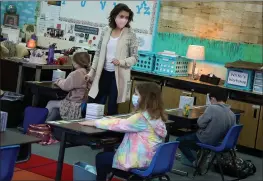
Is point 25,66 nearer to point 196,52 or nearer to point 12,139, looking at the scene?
point 196,52

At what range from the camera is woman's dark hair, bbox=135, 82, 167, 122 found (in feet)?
12.9

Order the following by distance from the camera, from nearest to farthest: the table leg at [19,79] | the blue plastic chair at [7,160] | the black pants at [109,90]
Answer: the blue plastic chair at [7,160] < the black pants at [109,90] < the table leg at [19,79]

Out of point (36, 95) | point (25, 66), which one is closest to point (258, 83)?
point (36, 95)

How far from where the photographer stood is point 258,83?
7.02 metres

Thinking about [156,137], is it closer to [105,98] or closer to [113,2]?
[105,98]

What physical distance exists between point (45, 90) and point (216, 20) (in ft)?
10.1

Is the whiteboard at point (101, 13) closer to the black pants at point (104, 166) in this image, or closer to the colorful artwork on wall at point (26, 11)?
the colorful artwork on wall at point (26, 11)

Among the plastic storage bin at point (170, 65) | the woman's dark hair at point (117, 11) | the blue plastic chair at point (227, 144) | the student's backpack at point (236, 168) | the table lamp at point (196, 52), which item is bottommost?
the student's backpack at point (236, 168)

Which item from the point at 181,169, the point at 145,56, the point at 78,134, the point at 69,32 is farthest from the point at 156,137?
the point at 69,32

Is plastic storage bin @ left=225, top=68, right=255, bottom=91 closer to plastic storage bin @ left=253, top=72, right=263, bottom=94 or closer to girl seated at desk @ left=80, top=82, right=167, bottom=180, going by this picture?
plastic storage bin @ left=253, top=72, right=263, bottom=94

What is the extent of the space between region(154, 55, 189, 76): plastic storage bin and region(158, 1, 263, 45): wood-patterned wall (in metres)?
0.54

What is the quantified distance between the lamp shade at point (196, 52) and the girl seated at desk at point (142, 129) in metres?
3.70

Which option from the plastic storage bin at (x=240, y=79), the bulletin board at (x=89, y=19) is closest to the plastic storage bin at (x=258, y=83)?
the plastic storage bin at (x=240, y=79)

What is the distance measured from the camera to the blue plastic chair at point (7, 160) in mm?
3172
